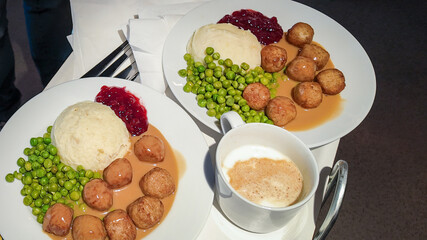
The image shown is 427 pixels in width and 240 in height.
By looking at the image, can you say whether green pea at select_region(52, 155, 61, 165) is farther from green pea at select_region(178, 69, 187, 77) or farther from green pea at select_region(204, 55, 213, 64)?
green pea at select_region(204, 55, 213, 64)

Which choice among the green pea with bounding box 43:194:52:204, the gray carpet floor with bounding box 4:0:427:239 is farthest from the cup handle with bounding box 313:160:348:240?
the gray carpet floor with bounding box 4:0:427:239

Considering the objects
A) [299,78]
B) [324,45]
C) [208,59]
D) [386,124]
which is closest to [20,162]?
[208,59]

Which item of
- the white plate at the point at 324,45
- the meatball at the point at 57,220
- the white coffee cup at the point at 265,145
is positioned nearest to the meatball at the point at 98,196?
the meatball at the point at 57,220

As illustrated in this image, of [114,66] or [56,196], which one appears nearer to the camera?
[56,196]

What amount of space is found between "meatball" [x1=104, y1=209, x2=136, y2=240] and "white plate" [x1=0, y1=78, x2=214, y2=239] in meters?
0.10

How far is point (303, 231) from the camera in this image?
2.22 meters

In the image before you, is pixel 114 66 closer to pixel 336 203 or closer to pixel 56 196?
pixel 56 196

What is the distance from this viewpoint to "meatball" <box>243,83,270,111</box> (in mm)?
2479

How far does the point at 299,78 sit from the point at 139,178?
4.19 feet

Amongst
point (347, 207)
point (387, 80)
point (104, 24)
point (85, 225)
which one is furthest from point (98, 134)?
point (387, 80)

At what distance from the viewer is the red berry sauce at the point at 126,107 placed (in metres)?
2.34

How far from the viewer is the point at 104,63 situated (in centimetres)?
268

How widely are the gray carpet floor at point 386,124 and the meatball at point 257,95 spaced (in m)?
2.05

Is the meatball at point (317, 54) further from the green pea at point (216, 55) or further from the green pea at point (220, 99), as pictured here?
the green pea at point (220, 99)
